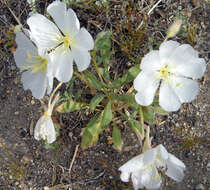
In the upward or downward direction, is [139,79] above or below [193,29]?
above

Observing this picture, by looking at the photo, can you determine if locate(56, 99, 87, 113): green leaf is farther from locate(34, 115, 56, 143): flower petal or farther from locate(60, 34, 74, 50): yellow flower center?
locate(60, 34, 74, 50): yellow flower center

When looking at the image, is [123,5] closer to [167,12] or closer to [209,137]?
[167,12]

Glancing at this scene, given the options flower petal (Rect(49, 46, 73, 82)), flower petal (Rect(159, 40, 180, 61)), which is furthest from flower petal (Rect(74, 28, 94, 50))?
flower petal (Rect(159, 40, 180, 61))

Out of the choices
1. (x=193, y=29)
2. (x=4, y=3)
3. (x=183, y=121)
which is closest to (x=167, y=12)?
(x=193, y=29)

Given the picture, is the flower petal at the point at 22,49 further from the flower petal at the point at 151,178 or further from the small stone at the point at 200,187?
the small stone at the point at 200,187

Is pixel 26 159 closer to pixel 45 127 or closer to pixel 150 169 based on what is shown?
pixel 45 127

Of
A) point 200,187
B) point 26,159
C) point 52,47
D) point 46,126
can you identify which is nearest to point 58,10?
point 52,47
